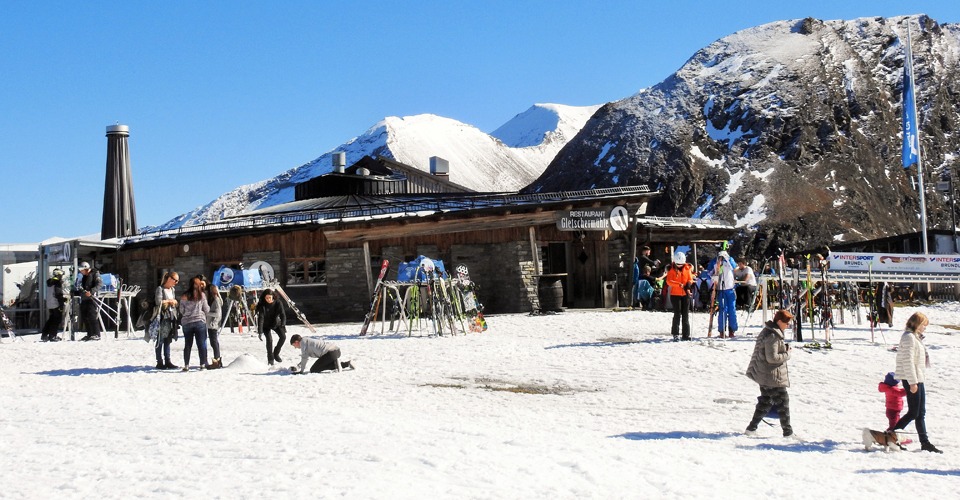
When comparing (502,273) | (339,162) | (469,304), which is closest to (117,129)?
(339,162)

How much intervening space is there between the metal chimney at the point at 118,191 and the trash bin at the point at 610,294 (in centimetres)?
3183

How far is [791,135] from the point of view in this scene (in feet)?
350

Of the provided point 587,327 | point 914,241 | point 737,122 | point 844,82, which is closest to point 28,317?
point 587,327

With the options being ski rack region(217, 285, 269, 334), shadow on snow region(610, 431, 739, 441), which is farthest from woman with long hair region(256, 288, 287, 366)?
shadow on snow region(610, 431, 739, 441)

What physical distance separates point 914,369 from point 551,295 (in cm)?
1747

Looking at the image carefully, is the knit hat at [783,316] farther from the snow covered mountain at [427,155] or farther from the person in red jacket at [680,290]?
the snow covered mountain at [427,155]

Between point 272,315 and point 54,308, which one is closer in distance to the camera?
point 272,315

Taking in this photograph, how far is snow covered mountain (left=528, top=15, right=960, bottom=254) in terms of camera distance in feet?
313

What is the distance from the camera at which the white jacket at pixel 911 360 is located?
9219mm

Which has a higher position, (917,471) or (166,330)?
(166,330)

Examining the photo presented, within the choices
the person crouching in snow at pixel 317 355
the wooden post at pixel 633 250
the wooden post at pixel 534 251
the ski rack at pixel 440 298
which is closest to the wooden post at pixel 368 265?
the wooden post at pixel 534 251

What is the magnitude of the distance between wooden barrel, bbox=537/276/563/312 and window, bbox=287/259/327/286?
21.9 feet

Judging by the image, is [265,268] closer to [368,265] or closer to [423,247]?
[368,265]

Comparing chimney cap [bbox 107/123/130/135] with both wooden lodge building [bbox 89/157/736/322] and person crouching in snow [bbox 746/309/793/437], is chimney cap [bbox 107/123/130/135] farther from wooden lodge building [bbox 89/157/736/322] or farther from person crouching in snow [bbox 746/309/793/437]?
person crouching in snow [bbox 746/309/793/437]
